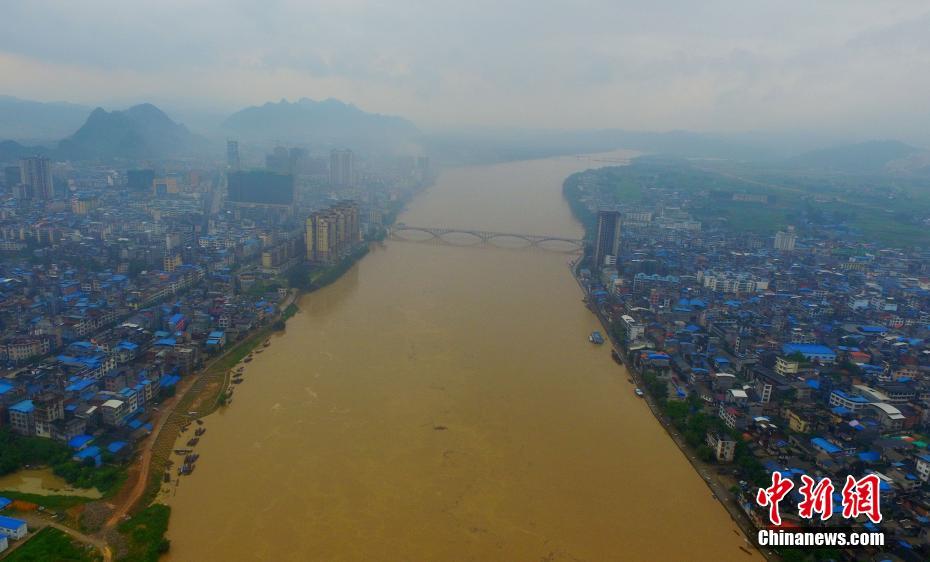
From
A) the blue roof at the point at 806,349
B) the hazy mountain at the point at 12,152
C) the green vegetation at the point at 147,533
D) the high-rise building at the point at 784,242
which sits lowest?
the green vegetation at the point at 147,533

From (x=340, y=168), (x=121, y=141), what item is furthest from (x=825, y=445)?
(x=121, y=141)

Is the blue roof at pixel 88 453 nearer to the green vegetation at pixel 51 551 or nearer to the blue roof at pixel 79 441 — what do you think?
the blue roof at pixel 79 441

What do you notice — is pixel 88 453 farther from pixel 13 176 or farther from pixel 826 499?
pixel 13 176

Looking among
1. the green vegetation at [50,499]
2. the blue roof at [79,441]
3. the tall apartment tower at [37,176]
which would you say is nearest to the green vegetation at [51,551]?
the green vegetation at [50,499]

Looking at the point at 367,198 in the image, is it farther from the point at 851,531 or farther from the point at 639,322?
the point at 851,531

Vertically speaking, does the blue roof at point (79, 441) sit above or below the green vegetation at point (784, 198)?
below

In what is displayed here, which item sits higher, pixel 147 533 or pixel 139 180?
pixel 139 180

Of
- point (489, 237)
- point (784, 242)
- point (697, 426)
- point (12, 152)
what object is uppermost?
point (12, 152)

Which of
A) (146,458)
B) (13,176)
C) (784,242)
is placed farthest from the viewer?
(13,176)

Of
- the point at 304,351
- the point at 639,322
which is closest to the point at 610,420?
the point at 639,322
